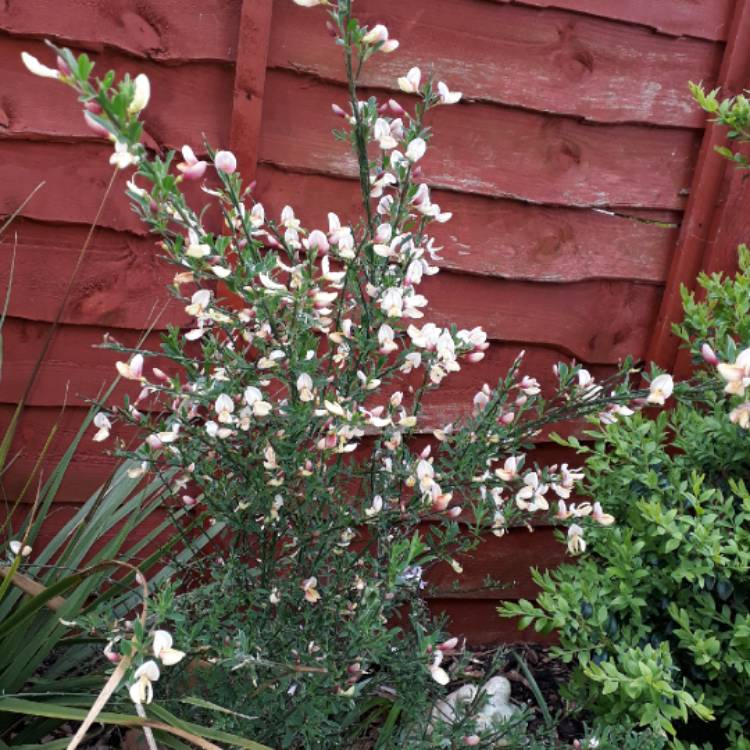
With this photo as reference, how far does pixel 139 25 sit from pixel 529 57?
93 cm

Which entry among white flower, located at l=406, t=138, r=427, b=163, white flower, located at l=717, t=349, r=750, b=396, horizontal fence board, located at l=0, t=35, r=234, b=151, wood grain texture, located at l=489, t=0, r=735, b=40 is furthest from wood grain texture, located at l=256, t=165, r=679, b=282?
white flower, located at l=717, t=349, r=750, b=396

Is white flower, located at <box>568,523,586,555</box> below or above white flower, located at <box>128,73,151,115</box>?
below

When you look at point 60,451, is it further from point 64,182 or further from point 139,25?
point 139,25

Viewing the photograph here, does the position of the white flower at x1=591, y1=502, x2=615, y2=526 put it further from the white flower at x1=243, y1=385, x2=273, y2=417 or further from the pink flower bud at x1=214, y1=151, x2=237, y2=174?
the pink flower bud at x1=214, y1=151, x2=237, y2=174

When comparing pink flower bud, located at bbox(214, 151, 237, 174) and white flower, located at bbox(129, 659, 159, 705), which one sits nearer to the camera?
white flower, located at bbox(129, 659, 159, 705)

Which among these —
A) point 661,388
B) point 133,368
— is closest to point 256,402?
point 133,368

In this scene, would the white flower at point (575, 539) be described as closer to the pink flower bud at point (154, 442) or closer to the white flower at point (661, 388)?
the white flower at point (661, 388)

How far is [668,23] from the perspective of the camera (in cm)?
232

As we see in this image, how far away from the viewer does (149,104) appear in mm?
1987

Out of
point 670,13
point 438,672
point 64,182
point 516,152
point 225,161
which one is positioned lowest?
point 438,672

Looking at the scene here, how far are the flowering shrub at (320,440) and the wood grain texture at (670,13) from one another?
2.83 feet

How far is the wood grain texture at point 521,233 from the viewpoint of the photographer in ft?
7.10

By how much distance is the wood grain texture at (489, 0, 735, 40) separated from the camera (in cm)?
224

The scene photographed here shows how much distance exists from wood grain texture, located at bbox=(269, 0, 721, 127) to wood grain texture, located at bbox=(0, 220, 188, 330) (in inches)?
21.4
